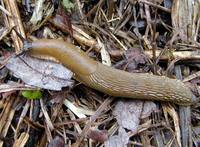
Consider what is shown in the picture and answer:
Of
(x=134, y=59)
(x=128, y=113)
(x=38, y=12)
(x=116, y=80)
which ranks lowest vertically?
(x=128, y=113)

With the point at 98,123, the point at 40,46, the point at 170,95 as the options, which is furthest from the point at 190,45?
the point at 40,46

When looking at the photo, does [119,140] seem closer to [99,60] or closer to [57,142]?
[57,142]

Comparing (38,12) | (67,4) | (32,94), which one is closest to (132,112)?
(32,94)

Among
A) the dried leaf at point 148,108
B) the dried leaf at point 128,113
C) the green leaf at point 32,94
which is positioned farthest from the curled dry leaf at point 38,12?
the dried leaf at point 148,108

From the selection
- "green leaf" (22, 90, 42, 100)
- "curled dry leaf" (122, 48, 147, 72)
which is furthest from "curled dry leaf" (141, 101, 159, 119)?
"green leaf" (22, 90, 42, 100)

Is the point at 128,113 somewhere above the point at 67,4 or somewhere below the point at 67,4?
below
